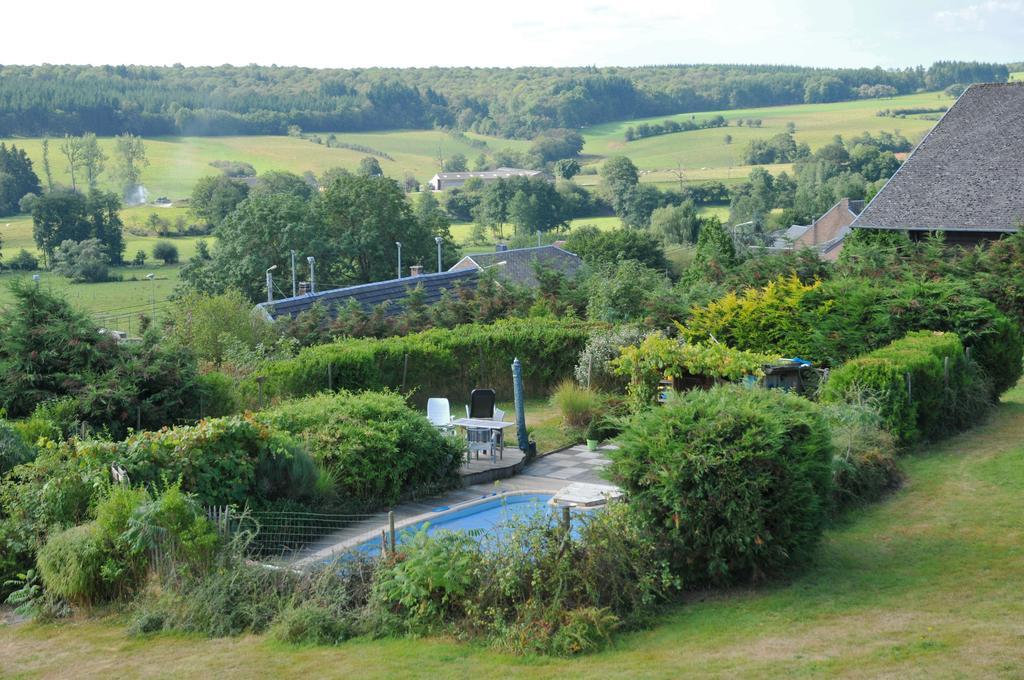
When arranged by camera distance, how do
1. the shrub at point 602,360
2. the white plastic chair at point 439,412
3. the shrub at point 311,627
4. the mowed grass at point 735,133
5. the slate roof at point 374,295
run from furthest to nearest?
1. the mowed grass at point 735,133
2. the slate roof at point 374,295
3. the shrub at point 602,360
4. the white plastic chair at point 439,412
5. the shrub at point 311,627

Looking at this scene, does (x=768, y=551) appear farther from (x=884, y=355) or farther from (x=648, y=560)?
(x=884, y=355)

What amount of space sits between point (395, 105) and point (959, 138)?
8763 cm

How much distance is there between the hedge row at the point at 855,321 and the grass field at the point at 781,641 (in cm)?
627

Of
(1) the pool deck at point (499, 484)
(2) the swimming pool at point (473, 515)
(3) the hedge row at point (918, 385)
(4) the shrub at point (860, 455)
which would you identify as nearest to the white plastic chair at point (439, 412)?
(1) the pool deck at point (499, 484)

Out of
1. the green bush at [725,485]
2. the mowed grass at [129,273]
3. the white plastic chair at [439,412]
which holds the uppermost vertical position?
the green bush at [725,485]

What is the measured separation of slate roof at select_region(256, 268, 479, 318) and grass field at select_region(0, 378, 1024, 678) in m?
15.5

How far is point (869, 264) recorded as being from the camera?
21422 millimetres

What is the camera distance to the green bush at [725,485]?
8.41 meters

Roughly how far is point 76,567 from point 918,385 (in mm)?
9917

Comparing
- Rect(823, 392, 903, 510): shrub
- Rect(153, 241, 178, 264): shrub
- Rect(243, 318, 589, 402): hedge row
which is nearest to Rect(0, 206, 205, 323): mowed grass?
Rect(153, 241, 178, 264): shrub

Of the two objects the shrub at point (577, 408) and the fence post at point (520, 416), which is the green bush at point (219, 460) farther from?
the shrub at point (577, 408)

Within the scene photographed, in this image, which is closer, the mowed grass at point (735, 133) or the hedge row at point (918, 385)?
the hedge row at point (918, 385)

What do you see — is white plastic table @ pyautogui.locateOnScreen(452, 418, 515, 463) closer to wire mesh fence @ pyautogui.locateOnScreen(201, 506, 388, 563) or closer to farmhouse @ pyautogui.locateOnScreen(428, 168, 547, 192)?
wire mesh fence @ pyautogui.locateOnScreen(201, 506, 388, 563)

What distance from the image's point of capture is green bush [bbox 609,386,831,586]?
8.41m
